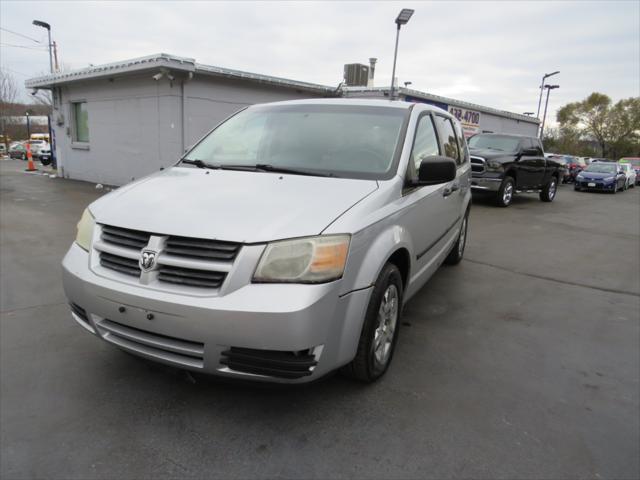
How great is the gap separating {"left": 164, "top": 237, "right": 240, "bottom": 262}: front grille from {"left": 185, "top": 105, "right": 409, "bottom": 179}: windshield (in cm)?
104

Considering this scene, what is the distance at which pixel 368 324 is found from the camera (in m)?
2.54

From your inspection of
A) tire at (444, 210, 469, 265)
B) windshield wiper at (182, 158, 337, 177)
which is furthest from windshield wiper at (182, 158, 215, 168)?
tire at (444, 210, 469, 265)

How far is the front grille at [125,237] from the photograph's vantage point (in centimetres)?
236

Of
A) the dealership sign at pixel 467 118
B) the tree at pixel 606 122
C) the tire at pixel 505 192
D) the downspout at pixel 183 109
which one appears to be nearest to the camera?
the downspout at pixel 183 109

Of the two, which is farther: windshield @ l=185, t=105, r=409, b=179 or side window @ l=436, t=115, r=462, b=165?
side window @ l=436, t=115, r=462, b=165

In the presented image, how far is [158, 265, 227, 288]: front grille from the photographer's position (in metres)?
2.17

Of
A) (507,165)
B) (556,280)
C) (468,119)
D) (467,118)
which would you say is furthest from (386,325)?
(468,119)

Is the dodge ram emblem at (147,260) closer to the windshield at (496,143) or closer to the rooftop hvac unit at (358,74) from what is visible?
the windshield at (496,143)

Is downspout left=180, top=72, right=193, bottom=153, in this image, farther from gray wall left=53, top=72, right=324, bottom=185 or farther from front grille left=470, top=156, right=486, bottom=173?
front grille left=470, top=156, right=486, bottom=173

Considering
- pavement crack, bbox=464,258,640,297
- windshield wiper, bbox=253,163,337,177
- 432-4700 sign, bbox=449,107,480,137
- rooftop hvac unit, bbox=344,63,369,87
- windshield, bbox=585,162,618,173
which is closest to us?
windshield wiper, bbox=253,163,337,177

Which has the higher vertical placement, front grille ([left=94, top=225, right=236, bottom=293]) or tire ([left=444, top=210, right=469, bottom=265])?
front grille ([left=94, top=225, right=236, bottom=293])

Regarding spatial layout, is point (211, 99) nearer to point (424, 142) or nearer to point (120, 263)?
point (424, 142)

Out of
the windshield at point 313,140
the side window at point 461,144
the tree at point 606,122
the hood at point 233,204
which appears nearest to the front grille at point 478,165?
the side window at point 461,144

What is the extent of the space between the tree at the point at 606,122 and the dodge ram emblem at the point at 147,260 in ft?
213
